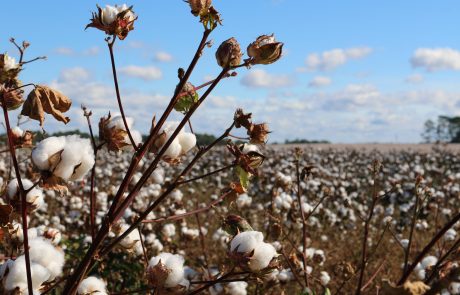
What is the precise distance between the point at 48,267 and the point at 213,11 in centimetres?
Result: 71

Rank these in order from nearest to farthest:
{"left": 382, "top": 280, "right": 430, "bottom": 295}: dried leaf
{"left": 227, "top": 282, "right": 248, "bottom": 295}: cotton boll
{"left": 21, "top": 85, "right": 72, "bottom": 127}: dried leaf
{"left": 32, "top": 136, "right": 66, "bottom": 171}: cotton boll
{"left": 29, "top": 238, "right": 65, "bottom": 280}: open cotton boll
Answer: {"left": 382, "top": 280, "right": 430, "bottom": 295}: dried leaf
{"left": 32, "top": 136, "right": 66, "bottom": 171}: cotton boll
{"left": 21, "top": 85, "right": 72, "bottom": 127}: dried leaf
{"left": 29, "top": 238, "right": 65, "bottom": 280}: open cotton boll
{"left": 227, "top": 282, "right": 248, "bottom": 295}: cotton boll

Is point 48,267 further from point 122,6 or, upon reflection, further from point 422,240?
point 422,240

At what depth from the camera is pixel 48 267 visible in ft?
4.15

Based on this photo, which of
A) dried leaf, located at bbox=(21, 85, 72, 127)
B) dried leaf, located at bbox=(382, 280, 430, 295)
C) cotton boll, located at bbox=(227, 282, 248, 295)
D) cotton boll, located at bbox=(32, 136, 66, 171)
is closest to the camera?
dried leaf, located at bbox=(382, 280, 430, 295)

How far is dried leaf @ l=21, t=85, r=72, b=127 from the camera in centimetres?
116

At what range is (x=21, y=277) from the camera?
3.92ft

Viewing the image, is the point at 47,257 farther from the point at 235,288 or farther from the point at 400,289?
the point at 235,288

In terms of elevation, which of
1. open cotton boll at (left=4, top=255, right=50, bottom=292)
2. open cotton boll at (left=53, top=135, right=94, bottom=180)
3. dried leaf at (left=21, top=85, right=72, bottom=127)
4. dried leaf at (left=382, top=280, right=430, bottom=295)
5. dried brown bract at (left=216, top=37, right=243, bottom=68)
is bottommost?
open cotton boll at (left=4, top=255, right=50, bottom=292)

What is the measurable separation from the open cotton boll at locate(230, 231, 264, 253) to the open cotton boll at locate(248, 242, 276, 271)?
0.01 meters

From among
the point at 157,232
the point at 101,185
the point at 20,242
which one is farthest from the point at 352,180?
the point at 20,242

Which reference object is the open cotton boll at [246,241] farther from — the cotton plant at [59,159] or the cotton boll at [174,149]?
the cotton plant at [59,159]

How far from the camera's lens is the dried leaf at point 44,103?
1.16 metres

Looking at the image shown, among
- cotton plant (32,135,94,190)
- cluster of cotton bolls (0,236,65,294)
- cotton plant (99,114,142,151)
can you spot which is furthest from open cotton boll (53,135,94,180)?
cluster of cotton bolls (0,236,65,294)

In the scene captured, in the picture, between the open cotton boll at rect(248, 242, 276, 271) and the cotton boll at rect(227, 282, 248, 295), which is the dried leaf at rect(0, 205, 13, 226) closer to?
the open cotton boll at rect(248, 242, 276, 271)
